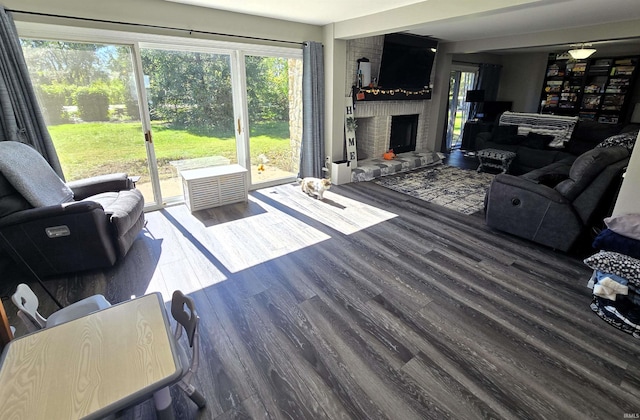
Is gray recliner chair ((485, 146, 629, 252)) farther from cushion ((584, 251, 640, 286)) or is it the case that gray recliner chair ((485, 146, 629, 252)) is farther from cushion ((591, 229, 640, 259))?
cushion ((584, 251, 640, 286))

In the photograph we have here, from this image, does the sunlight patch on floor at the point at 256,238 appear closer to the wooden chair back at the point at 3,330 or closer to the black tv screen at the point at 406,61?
the wooden chair back at the point at 3,330

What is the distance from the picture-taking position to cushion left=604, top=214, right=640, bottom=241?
2045mm

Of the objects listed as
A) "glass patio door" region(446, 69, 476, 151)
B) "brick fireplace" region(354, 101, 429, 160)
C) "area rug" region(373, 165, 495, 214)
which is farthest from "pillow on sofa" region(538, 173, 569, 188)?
"glass patio door" region(446, 69, 476, 151)

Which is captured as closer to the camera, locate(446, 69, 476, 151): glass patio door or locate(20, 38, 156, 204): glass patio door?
locate(20, 38, 156, 204): glass patio door

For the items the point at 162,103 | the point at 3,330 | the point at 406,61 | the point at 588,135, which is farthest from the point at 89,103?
the point at 588,135

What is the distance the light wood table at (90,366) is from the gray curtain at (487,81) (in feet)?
28.5

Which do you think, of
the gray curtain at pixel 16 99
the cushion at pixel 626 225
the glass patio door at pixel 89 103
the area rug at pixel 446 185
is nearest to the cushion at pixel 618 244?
the cushion at pixel 626 225

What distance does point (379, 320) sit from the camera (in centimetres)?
206

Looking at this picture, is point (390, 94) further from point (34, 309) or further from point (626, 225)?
point (34, 309)

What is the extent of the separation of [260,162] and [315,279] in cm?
270

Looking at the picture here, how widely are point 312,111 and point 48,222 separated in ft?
11.3

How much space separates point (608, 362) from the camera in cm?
174

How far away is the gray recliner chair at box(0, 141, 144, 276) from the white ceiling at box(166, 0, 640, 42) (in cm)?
222

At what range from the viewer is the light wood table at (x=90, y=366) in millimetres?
865
